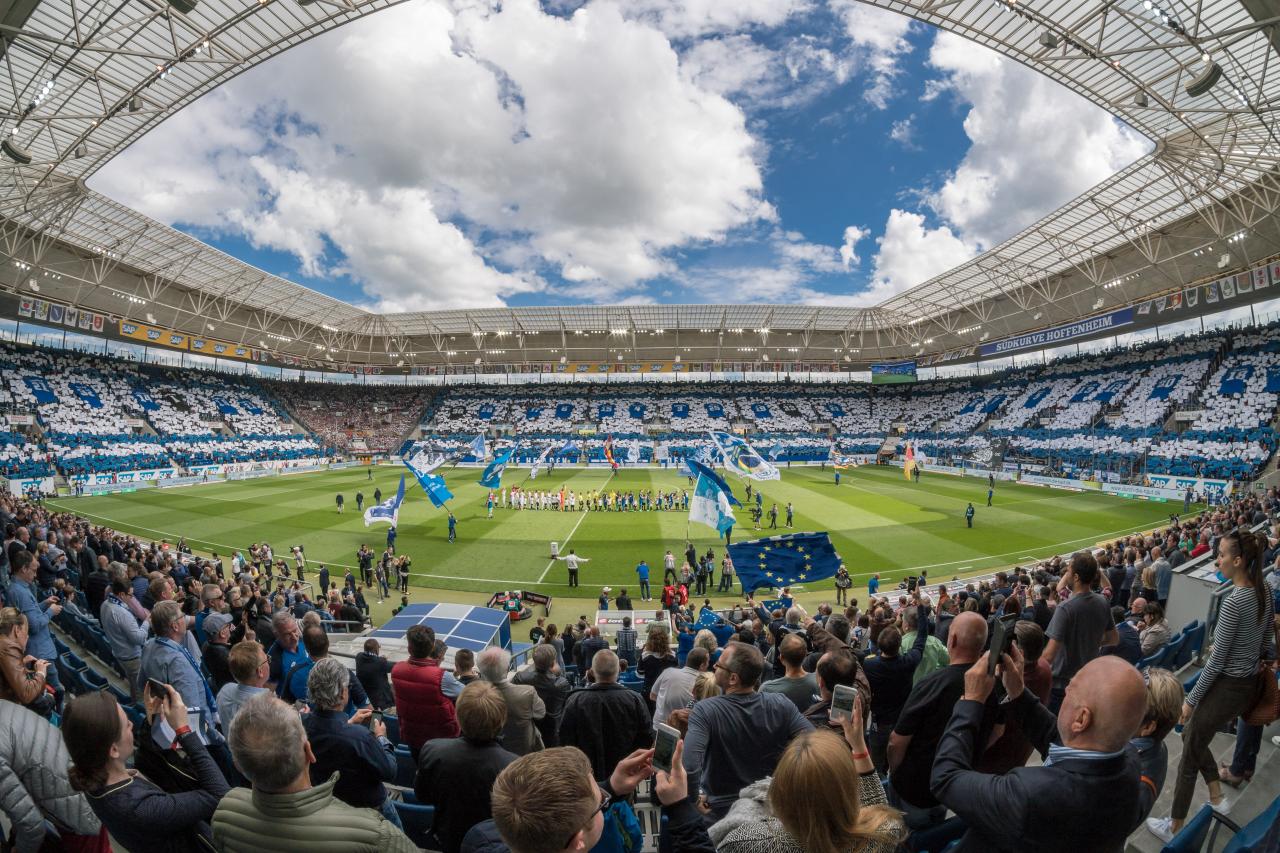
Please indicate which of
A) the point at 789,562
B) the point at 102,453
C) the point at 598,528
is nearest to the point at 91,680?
the point at 789,562

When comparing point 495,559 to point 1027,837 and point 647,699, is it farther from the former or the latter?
point 1027,837

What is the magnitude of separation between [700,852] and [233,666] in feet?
12.8

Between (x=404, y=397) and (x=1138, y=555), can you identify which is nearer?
(x=1138, y=555)

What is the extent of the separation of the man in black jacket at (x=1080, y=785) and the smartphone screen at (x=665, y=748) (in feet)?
4.01

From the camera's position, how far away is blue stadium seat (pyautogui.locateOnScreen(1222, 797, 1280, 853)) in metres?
2.74

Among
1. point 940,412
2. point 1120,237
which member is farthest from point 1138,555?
point 940,412

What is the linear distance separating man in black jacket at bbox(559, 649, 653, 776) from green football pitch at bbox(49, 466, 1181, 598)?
15067 millimetres

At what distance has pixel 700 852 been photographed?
90.6 inches

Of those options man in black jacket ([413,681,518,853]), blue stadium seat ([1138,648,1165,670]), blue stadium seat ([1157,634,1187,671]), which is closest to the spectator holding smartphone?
man in black jacket ([413,681,518,853])

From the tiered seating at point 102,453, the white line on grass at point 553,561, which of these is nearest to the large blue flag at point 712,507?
the white line on grass at point 553,561

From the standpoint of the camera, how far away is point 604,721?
13.8 feet

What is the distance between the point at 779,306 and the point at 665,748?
64.8 meters

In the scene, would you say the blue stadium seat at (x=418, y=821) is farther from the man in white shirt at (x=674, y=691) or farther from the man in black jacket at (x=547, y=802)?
the man in black jacket at (x=547, y=802)

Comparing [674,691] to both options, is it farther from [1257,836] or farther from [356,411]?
[356,411]
